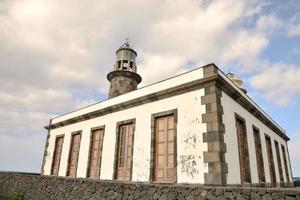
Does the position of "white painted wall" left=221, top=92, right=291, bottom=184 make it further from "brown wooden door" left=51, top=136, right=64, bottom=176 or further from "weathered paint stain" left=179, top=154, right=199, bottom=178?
"brown wooden door" left=51, top=136, right=64, bottom=176

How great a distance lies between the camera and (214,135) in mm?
7695

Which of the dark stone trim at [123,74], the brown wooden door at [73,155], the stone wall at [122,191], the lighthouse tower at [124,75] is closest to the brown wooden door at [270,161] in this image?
the stone wall at [122,191]

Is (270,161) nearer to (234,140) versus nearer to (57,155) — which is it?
(234,140)

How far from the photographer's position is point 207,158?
24.9ft

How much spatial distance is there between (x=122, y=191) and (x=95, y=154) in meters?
5.95

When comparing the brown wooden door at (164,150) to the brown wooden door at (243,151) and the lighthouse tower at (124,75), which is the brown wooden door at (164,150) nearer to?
the brown wooden door at (243,151)

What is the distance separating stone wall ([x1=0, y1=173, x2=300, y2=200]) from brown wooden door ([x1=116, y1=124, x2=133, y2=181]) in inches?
98.6

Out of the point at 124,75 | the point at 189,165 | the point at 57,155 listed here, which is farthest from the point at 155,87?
the point at 57,155

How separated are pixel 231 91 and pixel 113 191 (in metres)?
5.59

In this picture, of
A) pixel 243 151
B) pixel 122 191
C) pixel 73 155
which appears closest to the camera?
pixel 122 191

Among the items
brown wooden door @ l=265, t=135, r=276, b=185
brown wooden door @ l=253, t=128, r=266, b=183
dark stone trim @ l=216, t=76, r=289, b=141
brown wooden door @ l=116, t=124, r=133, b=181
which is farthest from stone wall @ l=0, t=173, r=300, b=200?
brown wooden door @ l=265, t=135, r=276, b=185

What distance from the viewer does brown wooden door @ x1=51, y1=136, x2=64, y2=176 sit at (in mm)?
14719

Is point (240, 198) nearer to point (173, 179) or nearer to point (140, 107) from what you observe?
point (173, 179)

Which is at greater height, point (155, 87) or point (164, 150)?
point (155, 87)
